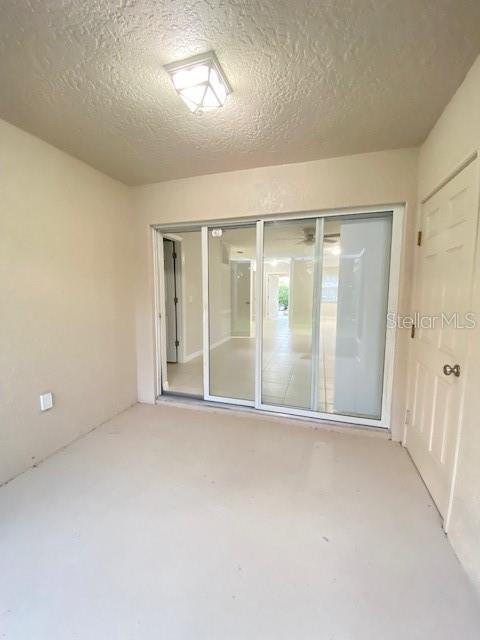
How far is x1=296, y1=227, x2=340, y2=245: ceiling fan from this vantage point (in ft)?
8.51

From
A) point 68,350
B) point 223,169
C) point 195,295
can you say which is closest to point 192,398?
point 68,350

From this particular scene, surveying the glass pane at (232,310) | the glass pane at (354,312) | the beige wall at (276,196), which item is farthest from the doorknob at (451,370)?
the glass pane at (232,310)

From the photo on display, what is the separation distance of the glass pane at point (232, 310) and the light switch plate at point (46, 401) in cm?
155

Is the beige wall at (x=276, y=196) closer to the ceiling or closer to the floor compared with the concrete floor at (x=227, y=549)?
closer to the ceiling

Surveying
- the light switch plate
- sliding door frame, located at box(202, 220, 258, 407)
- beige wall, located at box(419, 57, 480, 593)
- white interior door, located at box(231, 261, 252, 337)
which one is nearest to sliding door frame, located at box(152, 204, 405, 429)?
sliding door frame, located at box(202, 220, 258, 407)

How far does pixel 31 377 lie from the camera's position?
2.02 meters

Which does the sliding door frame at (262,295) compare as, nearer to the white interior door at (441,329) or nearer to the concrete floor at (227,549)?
the white interior door at (441,329)

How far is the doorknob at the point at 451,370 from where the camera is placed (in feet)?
4.80

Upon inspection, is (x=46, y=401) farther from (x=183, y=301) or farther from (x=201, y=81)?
(x=183, y=301)

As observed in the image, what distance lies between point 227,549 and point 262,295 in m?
2.05

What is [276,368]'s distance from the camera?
3240mm

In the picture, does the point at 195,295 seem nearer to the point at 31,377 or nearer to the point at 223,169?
the point at 223,169

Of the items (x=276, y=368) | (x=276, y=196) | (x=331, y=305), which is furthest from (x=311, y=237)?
(x=276, y=368)

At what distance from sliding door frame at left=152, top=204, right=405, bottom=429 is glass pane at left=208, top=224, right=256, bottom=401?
0.08 metres
